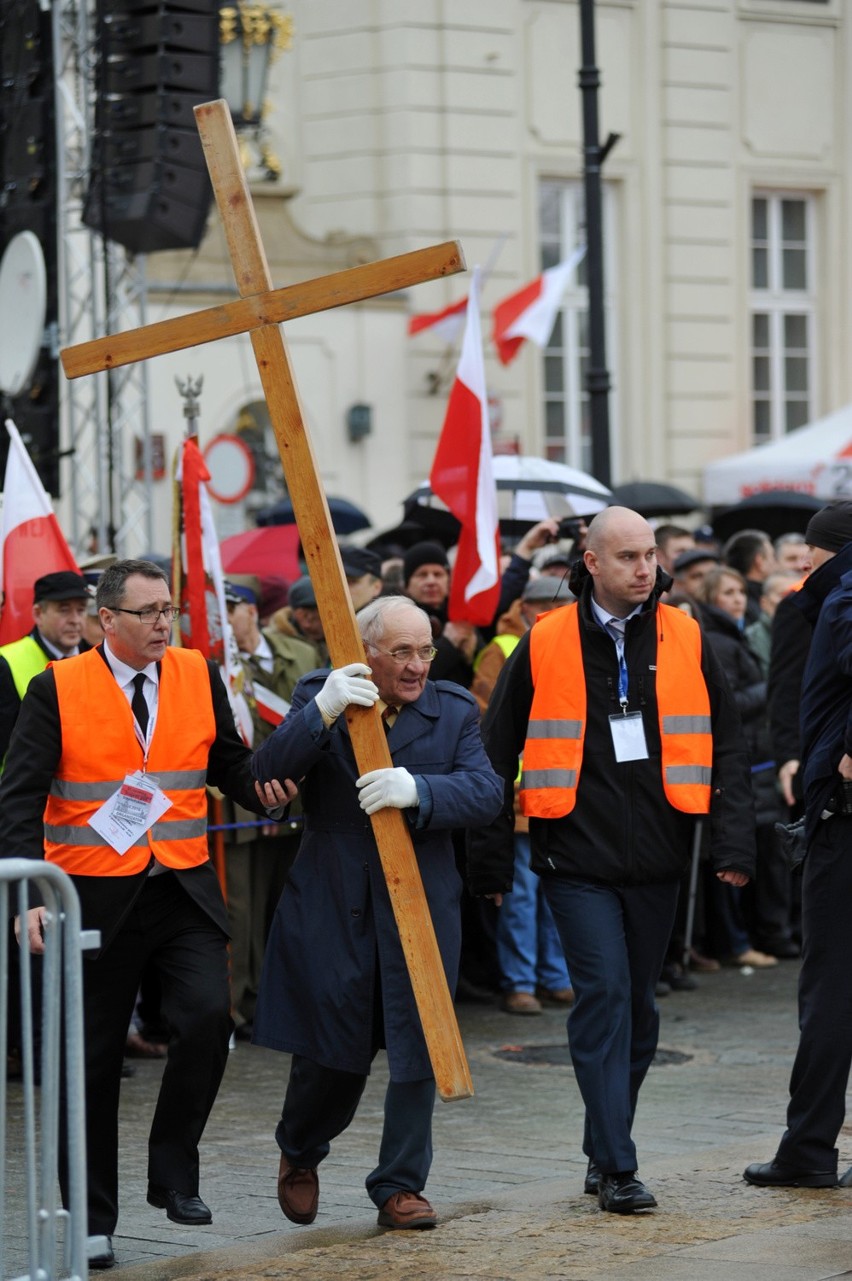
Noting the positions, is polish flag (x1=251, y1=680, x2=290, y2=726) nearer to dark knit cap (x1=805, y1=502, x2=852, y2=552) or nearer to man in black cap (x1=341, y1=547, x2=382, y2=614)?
man in black cap (x1=341, y1=547, x2=382, y2=614)

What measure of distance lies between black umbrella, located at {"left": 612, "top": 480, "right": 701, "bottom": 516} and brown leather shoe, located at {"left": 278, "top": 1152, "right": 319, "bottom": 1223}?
1050 cm

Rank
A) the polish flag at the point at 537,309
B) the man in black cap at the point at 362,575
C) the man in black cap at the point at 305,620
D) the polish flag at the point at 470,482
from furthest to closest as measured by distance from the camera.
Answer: the polish flag at the point at 537,309
the man in black cap at the point at 305,620
the man in black cap at the point at 362,575
the polish flag at the point at 470,482

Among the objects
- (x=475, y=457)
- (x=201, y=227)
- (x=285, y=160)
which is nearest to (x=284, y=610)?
(x=475, y=457)

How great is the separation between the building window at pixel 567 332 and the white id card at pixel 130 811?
54.9 ft

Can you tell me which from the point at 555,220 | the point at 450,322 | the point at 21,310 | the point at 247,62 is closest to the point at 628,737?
the point at 21,310

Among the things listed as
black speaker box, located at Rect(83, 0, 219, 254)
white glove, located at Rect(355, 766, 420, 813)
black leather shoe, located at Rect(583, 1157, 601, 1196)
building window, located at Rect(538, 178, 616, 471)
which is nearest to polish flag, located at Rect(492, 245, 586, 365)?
black speaker box, located at Rect(83, 0, 219, 254)

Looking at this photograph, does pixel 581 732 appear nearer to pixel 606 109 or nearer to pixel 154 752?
pixel 154 752

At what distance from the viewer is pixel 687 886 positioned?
1185 cm

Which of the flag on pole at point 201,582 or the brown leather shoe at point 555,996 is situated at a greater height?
the flag on pole at point 201,582

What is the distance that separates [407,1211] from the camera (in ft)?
20.6

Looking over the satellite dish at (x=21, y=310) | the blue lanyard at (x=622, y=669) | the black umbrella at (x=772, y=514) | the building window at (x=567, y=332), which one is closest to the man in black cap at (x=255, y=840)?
the satellite dish at (x=21, y=310)

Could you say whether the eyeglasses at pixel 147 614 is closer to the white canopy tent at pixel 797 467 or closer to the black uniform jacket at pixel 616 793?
the black uniform jacket at pixel 616 793

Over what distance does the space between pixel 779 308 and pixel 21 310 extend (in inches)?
555

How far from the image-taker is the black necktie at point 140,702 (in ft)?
21.2
